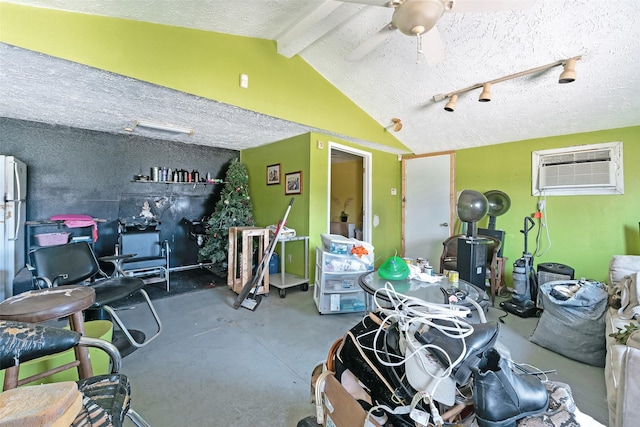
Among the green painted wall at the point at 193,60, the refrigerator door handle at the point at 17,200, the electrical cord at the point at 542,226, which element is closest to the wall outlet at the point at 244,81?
the green painted wall at the point at 193,60

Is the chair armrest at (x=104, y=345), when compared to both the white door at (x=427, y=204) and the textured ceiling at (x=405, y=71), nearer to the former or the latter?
the textured ceiling at (x=405, y=71)

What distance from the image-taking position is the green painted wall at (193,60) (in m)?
1.95

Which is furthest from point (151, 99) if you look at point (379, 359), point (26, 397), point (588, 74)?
point (588, 74)

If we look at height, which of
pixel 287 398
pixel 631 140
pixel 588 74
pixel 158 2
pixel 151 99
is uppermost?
pixel 158 2

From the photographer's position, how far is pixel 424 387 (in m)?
0.72

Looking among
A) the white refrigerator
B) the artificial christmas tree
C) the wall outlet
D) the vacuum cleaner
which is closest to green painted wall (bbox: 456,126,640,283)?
the vacuum cleaner

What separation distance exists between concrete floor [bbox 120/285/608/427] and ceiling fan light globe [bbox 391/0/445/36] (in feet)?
7.90

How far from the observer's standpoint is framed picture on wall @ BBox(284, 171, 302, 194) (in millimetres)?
3963

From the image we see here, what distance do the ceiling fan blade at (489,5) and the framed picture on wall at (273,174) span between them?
3.19m

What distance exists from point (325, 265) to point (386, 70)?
2.51 m

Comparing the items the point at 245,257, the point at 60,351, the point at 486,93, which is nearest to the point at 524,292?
the point at 486,93

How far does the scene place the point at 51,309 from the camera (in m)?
1.23

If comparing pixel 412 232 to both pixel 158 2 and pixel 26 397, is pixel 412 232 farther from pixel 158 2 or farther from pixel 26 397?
pixel 26 397

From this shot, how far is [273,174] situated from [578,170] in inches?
168
